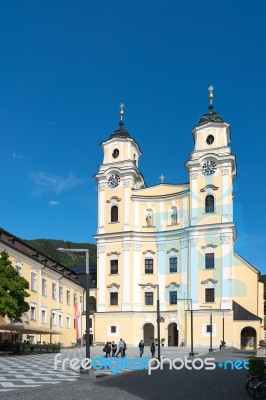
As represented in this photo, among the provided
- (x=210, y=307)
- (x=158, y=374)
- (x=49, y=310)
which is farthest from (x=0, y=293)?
(x=210, y=307)

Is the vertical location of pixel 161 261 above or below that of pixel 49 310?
above

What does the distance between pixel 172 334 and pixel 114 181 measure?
72.2 feet

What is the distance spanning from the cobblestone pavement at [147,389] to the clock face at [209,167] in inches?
1817

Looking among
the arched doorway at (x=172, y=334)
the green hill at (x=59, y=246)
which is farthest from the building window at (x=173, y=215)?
the green hill at (x=59, y=246)

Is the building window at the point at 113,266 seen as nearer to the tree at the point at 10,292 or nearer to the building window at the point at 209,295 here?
the building window at the point at 209,295

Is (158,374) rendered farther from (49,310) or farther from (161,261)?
(161,261)

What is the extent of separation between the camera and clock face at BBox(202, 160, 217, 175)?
69.8 m

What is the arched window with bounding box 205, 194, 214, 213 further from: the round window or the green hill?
the green hill

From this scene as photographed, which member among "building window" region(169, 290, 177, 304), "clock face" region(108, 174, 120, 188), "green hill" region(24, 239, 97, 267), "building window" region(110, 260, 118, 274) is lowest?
"building window" region(169, 290, 177, 304)

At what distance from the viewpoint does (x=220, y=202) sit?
68.4 m

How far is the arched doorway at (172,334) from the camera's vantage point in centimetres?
7000

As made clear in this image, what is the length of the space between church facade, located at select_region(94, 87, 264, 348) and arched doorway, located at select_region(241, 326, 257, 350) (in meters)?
0.12

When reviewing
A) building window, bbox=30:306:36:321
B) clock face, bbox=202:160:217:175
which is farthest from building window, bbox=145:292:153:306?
building window, bbox=30:306:36:321

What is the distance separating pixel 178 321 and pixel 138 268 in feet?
30.7
